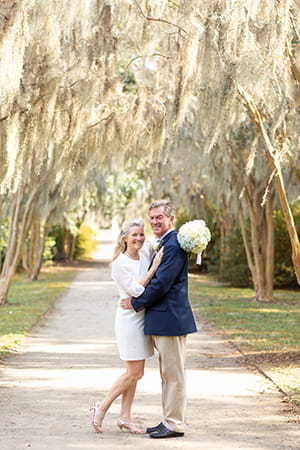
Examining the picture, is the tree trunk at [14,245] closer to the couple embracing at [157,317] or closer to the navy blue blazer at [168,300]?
the couple embracing at [157,317]

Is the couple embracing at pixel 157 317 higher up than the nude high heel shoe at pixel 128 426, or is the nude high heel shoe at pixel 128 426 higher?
the couple embracing at pixel 157 317

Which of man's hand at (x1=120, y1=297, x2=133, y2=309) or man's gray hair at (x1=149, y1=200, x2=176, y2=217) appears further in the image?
man's gray hair at (x1=149, y1=200, x2=176, y2=217)

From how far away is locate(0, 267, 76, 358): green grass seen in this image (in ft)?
33.7

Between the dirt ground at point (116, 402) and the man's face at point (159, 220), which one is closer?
the dirt ground at point (116, 402)

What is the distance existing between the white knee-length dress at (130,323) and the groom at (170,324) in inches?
2.7

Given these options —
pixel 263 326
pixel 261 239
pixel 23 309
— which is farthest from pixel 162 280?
pixel 261 239

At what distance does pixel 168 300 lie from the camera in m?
4.86

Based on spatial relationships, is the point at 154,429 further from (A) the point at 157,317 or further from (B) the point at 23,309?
(B) the point at 23,309

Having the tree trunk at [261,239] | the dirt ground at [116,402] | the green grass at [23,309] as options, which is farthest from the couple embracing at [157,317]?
the tree trunk at [261,239]

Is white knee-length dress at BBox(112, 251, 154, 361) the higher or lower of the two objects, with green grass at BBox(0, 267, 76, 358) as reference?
higher

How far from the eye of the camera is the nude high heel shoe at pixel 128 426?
A: 4984 mm

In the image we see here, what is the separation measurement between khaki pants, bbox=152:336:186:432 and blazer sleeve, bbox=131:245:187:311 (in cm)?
28

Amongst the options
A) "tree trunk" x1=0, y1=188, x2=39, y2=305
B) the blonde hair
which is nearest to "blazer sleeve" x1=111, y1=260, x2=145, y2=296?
the blonde hair

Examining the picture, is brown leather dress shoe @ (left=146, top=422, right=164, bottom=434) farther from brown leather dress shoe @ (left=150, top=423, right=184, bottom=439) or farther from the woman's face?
the woman's face
